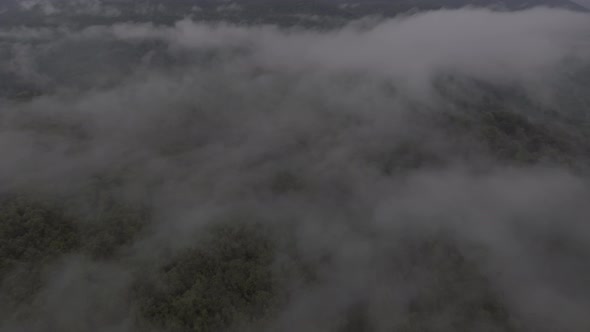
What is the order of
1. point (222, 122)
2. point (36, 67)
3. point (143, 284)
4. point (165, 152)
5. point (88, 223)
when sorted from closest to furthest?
point (143, 284), point (88, 223), point (165, 152), point (222, 122), point (36, 67)

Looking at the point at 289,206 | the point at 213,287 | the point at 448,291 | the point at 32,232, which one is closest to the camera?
the point at 213,287

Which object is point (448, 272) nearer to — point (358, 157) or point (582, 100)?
point (358, 157)

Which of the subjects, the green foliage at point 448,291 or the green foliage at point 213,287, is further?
the green foliage at point 448,291

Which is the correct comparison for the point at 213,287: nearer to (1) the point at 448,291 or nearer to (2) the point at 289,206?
(2) the point at 289,206

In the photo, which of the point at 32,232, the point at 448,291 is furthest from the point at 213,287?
the point at 448,291

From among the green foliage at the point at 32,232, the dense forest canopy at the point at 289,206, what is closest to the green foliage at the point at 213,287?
the dense forest canopy at the point at 289,206

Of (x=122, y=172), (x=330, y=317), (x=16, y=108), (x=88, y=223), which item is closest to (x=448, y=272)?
(x=330, y=317)

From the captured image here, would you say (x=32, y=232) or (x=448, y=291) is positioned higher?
(x=32, y=232)

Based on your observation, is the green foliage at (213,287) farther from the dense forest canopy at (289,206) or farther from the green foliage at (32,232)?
the green foliage at (32,232)
